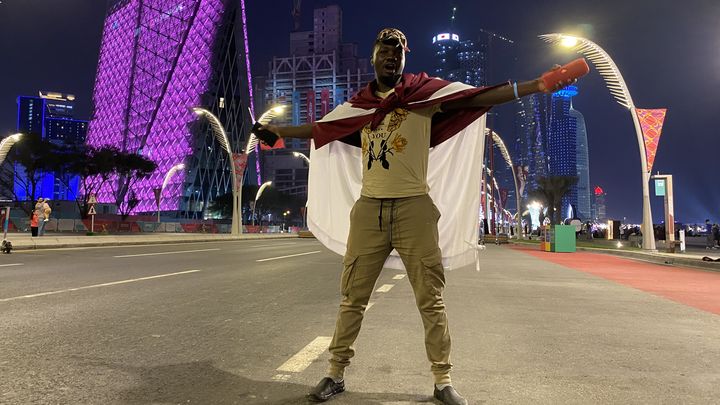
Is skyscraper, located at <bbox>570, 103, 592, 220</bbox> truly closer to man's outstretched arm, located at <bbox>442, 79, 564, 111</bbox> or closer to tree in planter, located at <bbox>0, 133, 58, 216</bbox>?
tree in planter, located at <bbox>0, 133, 58, 216</bbox>

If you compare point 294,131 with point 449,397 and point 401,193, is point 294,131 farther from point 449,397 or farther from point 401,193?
point 449,397

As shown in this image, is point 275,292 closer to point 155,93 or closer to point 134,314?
point 134,314

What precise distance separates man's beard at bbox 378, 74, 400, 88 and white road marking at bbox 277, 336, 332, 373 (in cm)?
213

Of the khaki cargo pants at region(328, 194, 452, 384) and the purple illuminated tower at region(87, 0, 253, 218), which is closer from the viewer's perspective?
the khaki cargo pants at region(328, 194, 452, 384)

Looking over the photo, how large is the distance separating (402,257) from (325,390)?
0.94 metres

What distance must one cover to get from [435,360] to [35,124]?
680ft

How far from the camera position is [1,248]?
48.2 feet

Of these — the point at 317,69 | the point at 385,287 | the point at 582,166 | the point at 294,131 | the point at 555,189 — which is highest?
the point at 317,69

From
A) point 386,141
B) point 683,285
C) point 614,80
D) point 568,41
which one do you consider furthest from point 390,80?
point 614,80

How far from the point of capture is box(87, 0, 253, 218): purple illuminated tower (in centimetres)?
8700

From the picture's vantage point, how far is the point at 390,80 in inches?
131

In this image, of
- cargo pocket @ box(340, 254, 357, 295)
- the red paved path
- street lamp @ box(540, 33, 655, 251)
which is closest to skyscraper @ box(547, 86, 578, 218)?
street lamp @ box(540, 33, 655, 251)

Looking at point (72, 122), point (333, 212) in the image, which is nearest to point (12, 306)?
point (333, 212)

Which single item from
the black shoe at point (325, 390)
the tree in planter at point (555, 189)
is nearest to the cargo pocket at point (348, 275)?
the black shoe at point (325, 390)
